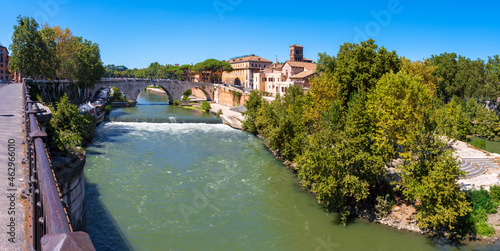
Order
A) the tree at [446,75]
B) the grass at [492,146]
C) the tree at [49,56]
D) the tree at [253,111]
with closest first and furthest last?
the grass at [492,146] < the tree at [253,111] < the tree at [49,56] < the tree at [446,75]

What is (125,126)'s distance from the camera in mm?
46188

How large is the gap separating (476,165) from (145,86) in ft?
222

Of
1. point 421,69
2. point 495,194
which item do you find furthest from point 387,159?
point 421,69

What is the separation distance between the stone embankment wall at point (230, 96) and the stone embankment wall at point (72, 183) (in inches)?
2078

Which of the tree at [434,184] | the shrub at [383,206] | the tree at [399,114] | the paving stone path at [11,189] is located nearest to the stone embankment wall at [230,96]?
the tree at [399,114]

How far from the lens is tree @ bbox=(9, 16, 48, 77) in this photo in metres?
46.5

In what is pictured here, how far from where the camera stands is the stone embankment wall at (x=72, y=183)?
1108 cm

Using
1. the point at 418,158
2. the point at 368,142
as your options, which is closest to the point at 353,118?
the point at 368,142

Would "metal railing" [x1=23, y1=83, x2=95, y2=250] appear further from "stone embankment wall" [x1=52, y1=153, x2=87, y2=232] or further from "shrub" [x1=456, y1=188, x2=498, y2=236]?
"shrub" [x1=456, y1=188, x2=498, y2=236]

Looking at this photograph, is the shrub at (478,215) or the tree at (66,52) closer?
the shrub at (478,215)

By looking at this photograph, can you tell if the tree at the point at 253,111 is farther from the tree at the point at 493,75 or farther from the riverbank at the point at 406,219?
the tree at the point at 493,75

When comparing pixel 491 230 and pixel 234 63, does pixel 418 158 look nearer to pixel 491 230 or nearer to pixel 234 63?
pixel 491 230

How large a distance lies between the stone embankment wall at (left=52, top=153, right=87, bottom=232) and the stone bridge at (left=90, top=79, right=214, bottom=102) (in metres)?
66.6

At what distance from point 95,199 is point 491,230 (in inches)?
885
